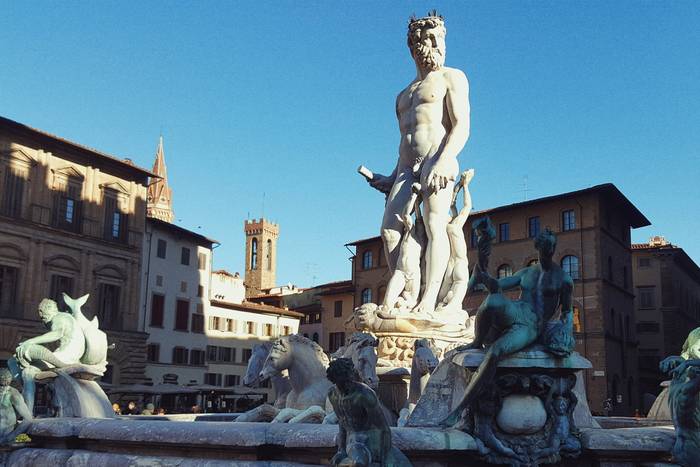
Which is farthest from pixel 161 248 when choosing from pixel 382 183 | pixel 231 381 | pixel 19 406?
pixel 19 406

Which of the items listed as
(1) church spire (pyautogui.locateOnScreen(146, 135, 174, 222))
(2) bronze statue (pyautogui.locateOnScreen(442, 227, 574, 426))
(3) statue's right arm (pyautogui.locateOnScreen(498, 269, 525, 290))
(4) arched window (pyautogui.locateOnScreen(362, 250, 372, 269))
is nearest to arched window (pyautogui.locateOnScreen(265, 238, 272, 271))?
(1) church spire (pyautogui.locateOnScreen(146, 135, 174, 222))

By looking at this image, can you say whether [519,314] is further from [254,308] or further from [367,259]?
[254,308]

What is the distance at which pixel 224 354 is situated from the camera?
58188 mm

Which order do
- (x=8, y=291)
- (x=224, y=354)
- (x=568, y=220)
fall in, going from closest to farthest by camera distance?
(x=8, y=291) < (x=568, y=220) < (x=224, y=354)

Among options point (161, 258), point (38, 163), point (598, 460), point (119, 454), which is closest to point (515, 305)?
point (598, 460)

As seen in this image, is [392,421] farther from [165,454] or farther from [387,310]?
[165,454]

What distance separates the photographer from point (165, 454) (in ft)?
18.2

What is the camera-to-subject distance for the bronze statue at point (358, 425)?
4.27 metres

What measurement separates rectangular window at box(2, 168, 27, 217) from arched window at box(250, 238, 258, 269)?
90563 millimetres

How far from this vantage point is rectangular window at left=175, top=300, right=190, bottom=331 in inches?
2074

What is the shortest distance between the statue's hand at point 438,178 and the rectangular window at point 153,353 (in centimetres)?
4258

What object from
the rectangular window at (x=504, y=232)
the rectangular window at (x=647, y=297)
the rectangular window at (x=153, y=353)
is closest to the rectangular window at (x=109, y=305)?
the rectangular window at (x=153, y=353)

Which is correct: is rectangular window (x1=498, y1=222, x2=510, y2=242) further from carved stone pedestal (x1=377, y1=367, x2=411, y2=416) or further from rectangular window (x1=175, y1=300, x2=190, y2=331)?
carved stone pedestal (x1=377, y1=367, x2=411, y2=416)

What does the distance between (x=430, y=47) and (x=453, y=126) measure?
1071 mm
